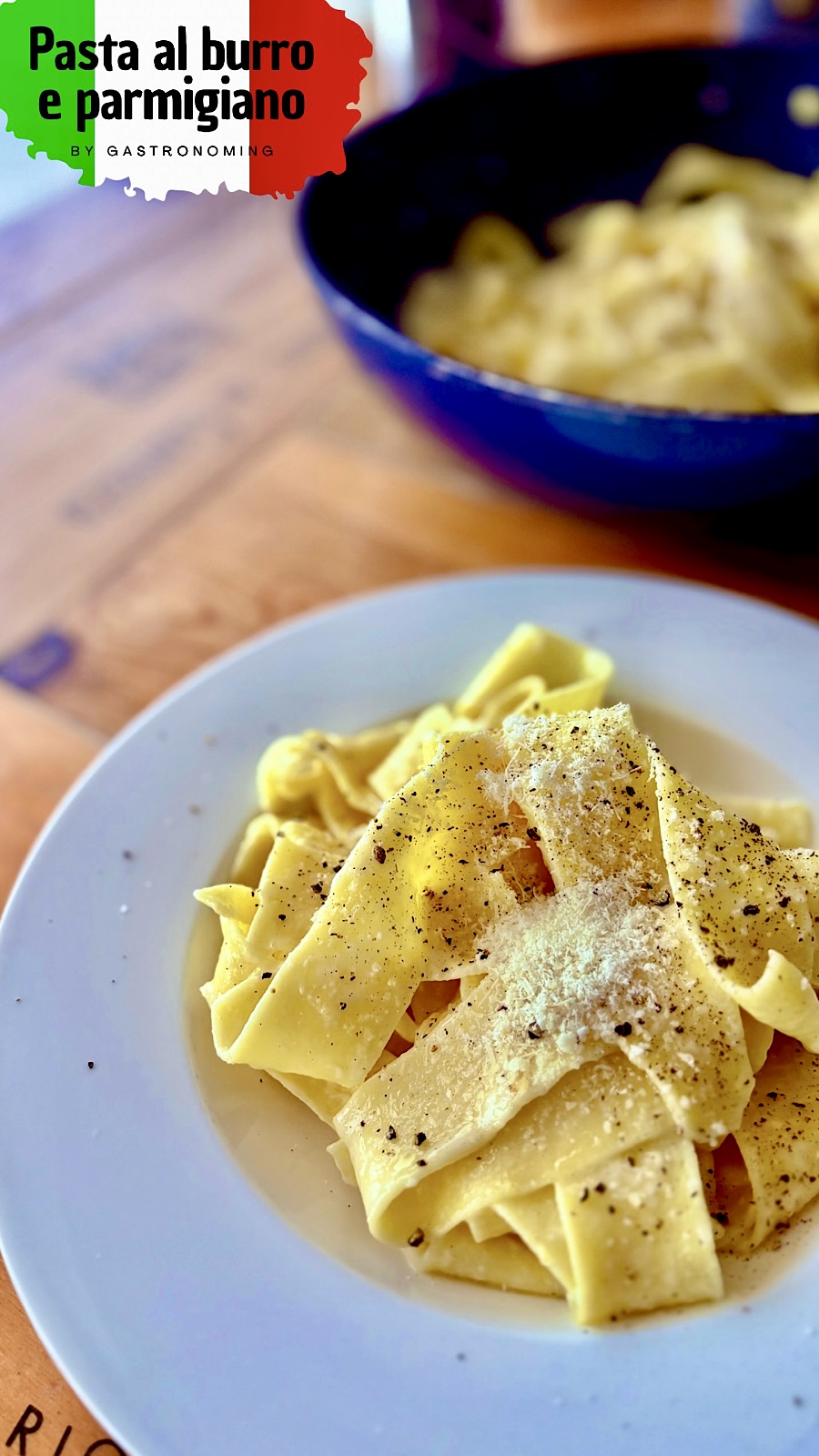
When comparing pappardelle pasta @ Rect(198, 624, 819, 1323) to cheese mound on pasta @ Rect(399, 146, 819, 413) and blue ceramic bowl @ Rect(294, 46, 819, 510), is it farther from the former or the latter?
cheese mound on pasta @ Rect(399, 146, 819, 413)

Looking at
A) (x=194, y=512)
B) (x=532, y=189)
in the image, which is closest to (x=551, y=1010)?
(x=194, y=512)

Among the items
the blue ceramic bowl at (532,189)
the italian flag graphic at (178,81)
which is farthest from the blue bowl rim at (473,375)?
the italian flag graphic at (178,81)

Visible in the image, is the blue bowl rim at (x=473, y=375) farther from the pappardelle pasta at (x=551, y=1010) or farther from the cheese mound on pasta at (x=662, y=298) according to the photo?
the pappardelle pasta at (x=551, y=1010)

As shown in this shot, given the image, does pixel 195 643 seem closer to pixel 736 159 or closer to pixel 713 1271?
pixel 713 1271

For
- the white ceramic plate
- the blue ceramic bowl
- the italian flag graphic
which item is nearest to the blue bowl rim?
the blue ceramic bowl

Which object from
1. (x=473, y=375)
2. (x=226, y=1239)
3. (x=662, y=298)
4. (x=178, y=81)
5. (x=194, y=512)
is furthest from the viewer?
(x=194, y=512)

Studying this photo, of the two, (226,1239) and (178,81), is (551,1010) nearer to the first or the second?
(226,1239)
